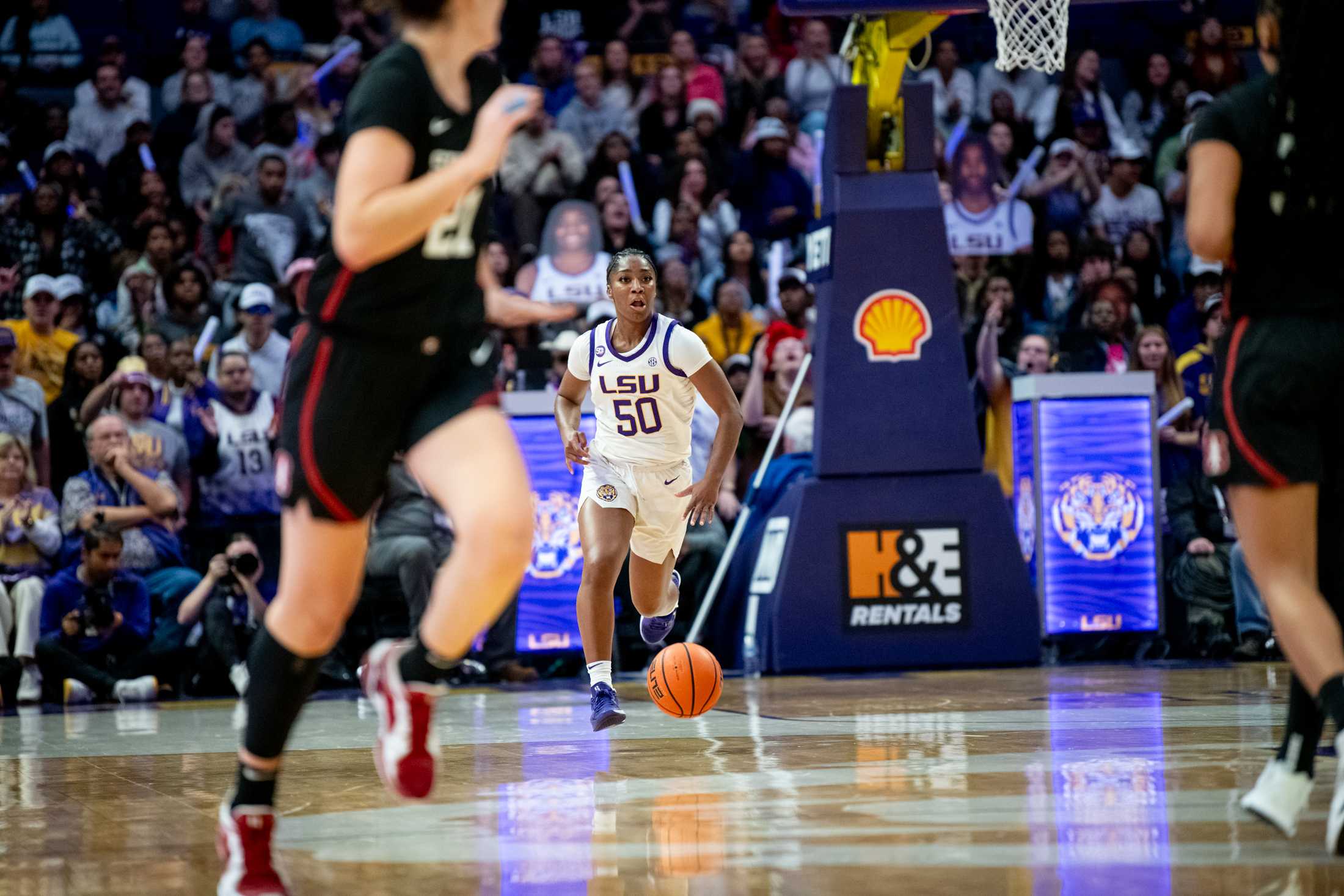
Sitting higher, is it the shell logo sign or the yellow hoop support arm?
the yellow hoop support arm

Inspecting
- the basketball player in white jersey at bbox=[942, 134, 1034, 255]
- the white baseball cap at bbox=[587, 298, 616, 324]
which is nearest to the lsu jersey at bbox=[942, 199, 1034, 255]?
the basketball player in white jersey at bbox=[942, 134, 1034, 255]

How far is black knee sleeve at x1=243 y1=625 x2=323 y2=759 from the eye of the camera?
4.22 m

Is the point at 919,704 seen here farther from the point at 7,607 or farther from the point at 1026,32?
the point at 7,607

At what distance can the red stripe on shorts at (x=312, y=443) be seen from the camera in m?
4.15

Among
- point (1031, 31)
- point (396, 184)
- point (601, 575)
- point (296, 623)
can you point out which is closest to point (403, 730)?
point (296, 623)

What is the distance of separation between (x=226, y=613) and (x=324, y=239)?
14.2 ft

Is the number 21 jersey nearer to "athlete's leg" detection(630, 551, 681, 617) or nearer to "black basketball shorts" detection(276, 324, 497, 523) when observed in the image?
"black basketball shorts" detection(276, 324, 497, 523)

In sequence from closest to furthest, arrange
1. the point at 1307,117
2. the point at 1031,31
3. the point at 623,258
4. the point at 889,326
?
1. the point at 1307,117
2. the point at 623,258
3. the point at 1031,31
4. the point at 889,326

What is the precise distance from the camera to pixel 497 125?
4.04 metres

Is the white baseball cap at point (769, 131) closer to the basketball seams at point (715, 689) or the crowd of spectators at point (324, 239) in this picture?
the crowd of spectators at point (324, 239)

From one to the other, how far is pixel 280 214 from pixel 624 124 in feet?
12.3

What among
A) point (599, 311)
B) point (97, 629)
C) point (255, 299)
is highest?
point (255, 299)

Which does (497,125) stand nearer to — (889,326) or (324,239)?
(889,326)

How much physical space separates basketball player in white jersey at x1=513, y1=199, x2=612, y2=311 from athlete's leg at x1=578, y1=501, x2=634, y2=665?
18.1 feet
